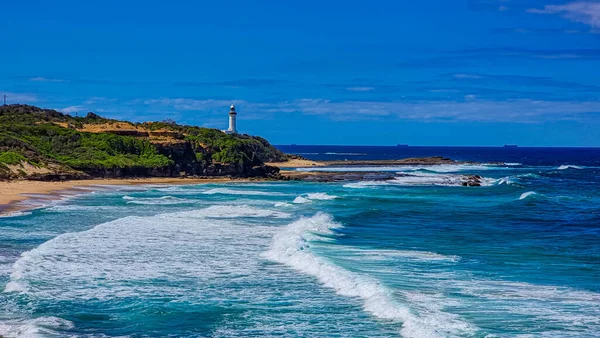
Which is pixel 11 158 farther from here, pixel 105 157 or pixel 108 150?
pixel 108 150

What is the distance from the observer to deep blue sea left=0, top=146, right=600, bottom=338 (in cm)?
1359

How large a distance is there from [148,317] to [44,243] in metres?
9.10

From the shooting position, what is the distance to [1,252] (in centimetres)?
2023

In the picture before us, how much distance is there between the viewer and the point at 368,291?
15945mm

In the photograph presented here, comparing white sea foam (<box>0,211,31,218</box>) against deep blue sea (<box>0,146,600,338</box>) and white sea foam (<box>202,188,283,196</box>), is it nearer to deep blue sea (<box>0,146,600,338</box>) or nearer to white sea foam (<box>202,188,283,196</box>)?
deep blue sea (<box>0,146,600,338</box>)

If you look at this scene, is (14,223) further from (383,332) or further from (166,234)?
(383,332)

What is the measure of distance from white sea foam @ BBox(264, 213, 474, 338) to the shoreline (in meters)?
13.5

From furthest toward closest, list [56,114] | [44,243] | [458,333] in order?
[56,114]
[44,243]
[458,333]

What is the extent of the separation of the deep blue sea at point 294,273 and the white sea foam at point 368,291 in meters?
0.04

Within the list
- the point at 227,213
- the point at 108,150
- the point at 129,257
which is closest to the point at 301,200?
the point at 227,213

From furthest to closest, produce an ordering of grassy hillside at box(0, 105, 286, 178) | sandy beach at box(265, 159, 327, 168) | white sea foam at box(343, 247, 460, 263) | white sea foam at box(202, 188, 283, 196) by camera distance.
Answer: sandy beach at box(265, 159, 327, 168) → grassy hillside at box(0, 105, 286, 178) → white sea foam at box(202, 188, 283, 196) → white sea foam at box(343, 247, 460, 263)

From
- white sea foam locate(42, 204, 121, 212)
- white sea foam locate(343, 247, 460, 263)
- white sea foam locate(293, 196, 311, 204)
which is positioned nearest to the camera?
white sea foam locate(343, 247, 460, 263)

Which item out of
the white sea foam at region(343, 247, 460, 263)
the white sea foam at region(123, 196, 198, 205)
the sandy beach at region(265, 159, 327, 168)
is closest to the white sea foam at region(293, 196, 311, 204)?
the white sea foam at region(123, 196, 198, 205)

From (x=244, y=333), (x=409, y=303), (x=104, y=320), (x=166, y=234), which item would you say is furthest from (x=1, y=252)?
(x=409, y=303)
